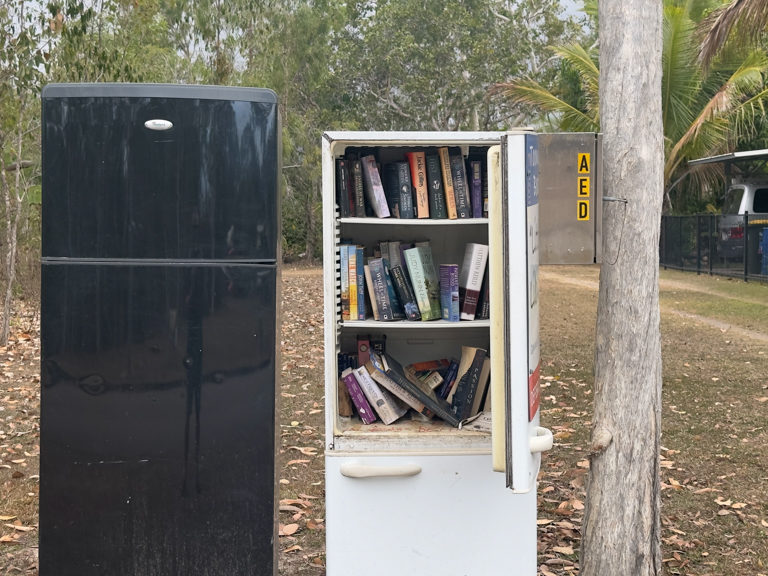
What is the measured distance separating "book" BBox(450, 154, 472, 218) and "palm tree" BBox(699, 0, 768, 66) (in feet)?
27.2

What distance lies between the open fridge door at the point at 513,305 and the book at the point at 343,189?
39.7 inches

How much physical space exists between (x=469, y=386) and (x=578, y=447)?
2853mm

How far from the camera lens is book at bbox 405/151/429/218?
4309 mm

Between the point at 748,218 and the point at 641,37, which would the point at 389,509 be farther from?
the point at 748,218

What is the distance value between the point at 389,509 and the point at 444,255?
4.79 ft

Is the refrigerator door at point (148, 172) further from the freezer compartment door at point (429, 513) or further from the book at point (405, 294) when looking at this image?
the freezer compartment door at point (429, 513)

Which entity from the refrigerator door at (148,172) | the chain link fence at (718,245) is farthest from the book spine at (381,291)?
the chain link fence at (718,245)

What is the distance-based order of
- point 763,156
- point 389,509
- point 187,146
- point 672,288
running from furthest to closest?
point 763,156, point 672,288, point 389,509, point 187,146

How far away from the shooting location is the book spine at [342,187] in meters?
4.30

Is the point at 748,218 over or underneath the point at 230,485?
over

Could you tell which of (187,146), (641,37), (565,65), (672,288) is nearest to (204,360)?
(187,146)

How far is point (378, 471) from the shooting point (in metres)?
3.93

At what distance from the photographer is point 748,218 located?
20.8 meters

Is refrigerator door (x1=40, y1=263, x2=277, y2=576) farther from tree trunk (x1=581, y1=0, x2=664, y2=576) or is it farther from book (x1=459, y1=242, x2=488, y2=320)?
tree trunk (x1=581, y1=0, x2=664, y2=576)
